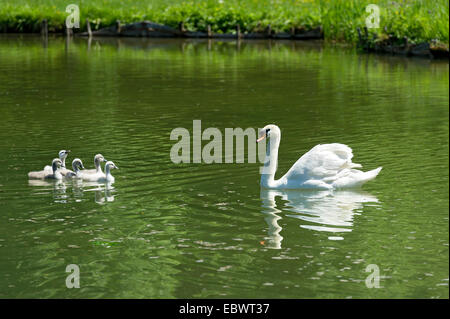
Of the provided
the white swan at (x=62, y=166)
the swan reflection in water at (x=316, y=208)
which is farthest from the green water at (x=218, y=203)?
the white swan at (x=62, y=166)

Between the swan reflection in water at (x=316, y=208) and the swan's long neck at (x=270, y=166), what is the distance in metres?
0.13

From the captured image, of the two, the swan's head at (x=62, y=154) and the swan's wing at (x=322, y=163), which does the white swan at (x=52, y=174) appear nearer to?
the swan's head at (x=62, y=154)

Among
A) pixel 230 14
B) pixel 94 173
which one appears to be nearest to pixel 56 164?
pixel 94 173

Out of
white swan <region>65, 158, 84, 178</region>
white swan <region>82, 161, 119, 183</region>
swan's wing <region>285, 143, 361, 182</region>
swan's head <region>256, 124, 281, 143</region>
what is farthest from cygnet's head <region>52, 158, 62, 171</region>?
swan's wing <region>285, 143, 361, 182</region>

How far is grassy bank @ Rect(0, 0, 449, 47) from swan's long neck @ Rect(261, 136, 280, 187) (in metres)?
25.5

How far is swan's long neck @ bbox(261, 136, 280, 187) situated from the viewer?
12664 mm

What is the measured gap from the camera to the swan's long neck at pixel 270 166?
41.5 feet

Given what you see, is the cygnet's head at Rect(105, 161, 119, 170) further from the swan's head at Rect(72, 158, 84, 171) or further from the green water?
the swan's head at Rect(72, 158, 84, 171)

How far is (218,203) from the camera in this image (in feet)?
39.0

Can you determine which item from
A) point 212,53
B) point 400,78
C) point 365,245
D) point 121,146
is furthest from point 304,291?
point 212,53

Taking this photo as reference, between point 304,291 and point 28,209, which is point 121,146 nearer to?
point 28,209

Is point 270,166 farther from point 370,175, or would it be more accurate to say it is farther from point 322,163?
point 370,175

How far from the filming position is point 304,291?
28.1 feet

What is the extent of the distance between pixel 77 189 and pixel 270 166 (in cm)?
306
